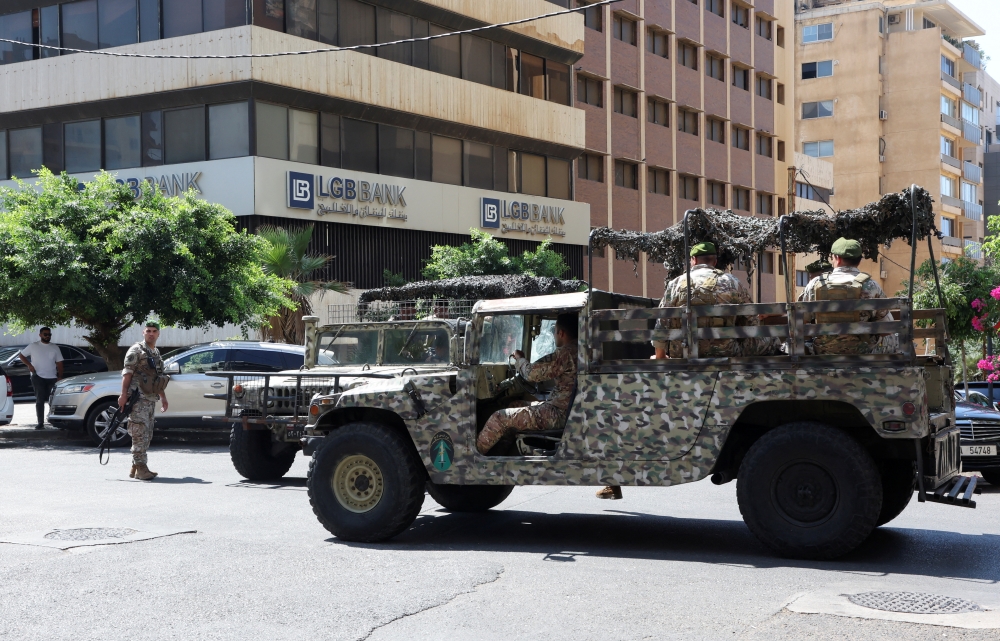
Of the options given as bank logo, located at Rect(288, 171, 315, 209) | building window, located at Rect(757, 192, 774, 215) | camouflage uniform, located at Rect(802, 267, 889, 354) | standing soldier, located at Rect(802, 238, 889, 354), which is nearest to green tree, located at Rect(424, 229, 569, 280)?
bank logo, located at Rect(288, 171, 315, 209)

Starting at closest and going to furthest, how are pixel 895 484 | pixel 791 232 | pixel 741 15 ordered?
1. pixel 895 484
2. pixel 791 232
3. pixel 741 15

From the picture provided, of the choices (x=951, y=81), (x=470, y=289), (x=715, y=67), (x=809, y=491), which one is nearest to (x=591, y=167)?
(x=715, y=67)

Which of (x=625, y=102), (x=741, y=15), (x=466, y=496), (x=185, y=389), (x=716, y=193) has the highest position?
(x=741, y=15)

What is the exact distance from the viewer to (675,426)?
838 cm

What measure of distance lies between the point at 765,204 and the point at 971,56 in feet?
103

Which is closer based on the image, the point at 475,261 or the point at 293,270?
the point at 293,270

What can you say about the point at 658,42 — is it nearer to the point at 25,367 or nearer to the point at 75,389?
the point at 25,367

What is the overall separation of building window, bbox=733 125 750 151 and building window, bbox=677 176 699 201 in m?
4.66

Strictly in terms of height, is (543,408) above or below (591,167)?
below

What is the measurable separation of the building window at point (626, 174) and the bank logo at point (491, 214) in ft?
36.8

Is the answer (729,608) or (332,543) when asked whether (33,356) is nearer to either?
(332,543)

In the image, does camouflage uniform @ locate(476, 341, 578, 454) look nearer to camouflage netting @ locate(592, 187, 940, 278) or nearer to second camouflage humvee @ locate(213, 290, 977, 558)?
second camouflage humvee @ locate(213, 290, 977, 558)

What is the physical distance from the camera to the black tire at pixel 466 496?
10461 millimetres

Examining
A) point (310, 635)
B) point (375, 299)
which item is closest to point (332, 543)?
point (310, 635)
